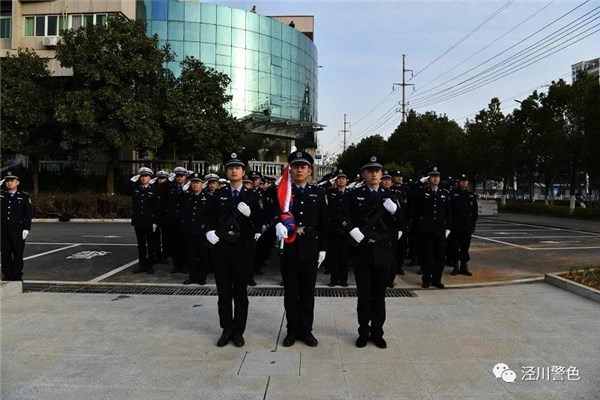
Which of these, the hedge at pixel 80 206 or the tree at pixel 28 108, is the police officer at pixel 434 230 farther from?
the tree at pixel 28 108

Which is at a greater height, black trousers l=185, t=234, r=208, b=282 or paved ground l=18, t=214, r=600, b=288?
black trousers l=185, t=234, r=208, b=282

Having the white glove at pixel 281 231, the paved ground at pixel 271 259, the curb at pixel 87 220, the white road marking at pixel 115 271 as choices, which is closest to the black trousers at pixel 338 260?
the paved ground at pixel 271 259

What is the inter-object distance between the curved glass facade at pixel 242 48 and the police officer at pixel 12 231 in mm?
29117

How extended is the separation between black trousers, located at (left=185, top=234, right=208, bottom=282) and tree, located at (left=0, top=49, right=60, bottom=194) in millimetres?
17294

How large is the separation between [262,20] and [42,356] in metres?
38.2

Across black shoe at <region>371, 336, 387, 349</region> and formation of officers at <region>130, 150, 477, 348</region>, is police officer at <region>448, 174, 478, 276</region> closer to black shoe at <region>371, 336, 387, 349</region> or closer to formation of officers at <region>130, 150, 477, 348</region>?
formation of officers at <region>130, 150, 477, 348</region>

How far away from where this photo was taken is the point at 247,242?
200 inches

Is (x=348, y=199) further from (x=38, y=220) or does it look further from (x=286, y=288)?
(x=38, y=220)

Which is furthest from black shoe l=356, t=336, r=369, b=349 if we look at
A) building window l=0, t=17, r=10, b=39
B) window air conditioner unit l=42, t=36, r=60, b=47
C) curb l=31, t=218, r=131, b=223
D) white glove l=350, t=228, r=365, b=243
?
building window l=0, t=17, r=10, b=39

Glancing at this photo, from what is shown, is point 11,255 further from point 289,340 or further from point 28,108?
point 28,108

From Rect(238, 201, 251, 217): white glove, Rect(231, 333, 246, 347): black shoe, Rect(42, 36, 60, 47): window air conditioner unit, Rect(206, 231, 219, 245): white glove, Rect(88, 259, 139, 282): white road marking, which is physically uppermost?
Rect(42, 36, 60, 47): window air conditioner unit

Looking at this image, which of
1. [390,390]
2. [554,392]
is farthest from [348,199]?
[554,392]

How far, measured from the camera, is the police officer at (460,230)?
892 centimetres

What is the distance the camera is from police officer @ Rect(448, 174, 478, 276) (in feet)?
29.3
